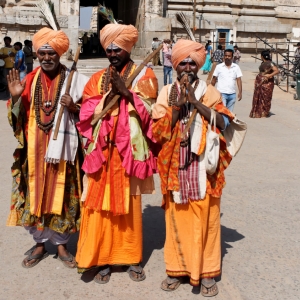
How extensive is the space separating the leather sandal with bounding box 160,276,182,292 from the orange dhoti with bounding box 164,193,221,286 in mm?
50

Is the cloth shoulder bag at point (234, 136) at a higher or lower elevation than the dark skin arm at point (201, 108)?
lower

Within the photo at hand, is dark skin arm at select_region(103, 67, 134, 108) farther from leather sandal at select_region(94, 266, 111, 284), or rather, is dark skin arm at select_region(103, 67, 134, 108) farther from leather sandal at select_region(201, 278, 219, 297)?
leather sandal at select_region(201, 278, 219, 297)

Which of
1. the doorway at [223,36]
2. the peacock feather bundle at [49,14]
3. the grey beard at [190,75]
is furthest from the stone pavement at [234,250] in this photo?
the doorway at [223,36]

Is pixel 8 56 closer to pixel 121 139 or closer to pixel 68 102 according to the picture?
pixel 68 102

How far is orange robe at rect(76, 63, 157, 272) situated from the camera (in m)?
3.47

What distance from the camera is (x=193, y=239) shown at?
3.36 meters

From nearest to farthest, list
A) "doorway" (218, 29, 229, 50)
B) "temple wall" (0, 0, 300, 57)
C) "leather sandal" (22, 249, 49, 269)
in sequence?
"leather sandal" (22, 249, 49, 269) → "temple wall" (0, 0, 300, 57) → "doorway" (218, 29, 229, 50)

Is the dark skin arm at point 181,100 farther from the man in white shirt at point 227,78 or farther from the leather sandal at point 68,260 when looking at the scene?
the man in white shirt at point 227,78

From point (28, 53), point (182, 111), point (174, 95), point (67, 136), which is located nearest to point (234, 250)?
point (182, 111)

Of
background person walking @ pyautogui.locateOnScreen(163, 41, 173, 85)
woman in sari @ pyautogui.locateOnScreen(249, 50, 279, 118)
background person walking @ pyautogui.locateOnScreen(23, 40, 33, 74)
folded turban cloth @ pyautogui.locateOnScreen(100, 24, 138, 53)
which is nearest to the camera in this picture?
folded turban cloth @ pyautogui.locateOnScreen(100, 24, 138, 53)

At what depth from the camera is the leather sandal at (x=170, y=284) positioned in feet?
11.5

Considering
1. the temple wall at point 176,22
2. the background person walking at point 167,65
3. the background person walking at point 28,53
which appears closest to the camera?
the background person walking at point 28,53

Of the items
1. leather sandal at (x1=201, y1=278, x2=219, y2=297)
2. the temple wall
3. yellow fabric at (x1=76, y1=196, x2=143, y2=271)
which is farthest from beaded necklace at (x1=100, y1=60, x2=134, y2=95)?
the temple wall

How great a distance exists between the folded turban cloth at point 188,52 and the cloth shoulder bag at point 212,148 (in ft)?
1.21
